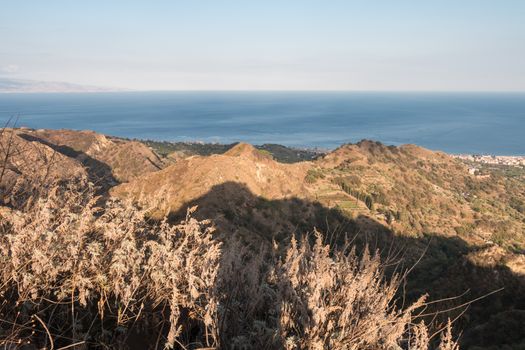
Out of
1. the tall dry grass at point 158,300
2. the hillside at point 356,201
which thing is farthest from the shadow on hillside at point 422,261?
the tall dry grass at point 158,300

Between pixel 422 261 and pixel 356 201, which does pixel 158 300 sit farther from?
pixel 356 201

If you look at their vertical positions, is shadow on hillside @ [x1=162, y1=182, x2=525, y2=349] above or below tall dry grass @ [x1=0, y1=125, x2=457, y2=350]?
below

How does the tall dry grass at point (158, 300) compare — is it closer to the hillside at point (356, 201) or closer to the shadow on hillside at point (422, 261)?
the hillside at point (356, 201)

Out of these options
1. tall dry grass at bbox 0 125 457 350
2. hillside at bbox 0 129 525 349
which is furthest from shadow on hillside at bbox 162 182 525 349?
tall dry grass at bbox 0 125 457 350

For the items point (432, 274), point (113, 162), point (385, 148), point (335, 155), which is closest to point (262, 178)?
point (432, 274)

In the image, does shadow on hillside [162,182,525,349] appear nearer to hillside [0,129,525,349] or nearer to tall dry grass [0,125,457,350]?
hillside [0,129,525,349]
